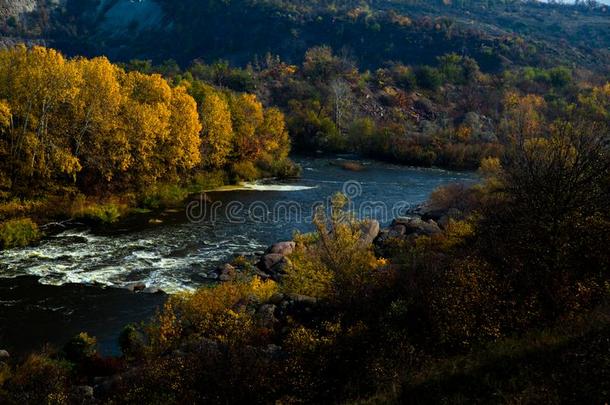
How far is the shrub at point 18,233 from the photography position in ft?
108

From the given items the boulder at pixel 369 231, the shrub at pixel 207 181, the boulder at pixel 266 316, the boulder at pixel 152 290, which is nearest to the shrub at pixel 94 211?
the shrub at pixel 207 181

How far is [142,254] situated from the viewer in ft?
109

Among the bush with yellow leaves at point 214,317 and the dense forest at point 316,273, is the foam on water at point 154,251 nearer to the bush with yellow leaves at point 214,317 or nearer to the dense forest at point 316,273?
the dense forest at point 316,273

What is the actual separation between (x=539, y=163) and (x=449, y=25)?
162m

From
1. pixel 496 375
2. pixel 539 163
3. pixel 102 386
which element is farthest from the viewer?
pixel 539 163

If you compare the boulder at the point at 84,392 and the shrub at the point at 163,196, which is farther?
the shrub at the point at 163,196

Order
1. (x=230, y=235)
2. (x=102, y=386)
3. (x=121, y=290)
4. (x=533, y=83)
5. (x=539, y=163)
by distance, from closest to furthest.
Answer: (x=102, y=386)
(x=539, y=163)
(x=121, y=290)
(x=230, y=235)
(x=533, y=83)

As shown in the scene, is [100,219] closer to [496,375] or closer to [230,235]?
[230,235]

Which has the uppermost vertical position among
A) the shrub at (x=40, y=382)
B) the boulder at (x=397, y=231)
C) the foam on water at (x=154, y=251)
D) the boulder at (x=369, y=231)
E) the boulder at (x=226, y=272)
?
the shrub at (x=40, y=382)

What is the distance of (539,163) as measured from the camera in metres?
19.8

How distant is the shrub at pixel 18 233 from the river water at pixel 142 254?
102 centimetres

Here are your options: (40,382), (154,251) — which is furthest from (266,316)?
(154,251)

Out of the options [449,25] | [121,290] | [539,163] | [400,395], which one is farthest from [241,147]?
[449,25]

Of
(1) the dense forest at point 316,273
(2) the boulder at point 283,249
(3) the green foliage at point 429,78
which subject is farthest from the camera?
(3) the green foliage at point 429,78
